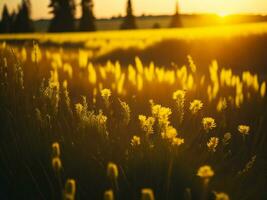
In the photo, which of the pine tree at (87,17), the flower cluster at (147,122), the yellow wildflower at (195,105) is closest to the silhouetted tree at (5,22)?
the pine tree at (87,17)

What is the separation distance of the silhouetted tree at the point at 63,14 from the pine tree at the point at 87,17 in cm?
105

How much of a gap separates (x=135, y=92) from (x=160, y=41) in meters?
9.31

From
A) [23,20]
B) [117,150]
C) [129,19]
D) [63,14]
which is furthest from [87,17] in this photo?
[117,150]

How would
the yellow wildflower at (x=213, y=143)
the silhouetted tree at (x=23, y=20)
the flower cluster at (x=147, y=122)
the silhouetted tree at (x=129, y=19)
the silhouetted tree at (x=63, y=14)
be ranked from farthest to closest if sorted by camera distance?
the silhouetted tree at (x=129, y=19), the silhouetted tree at (x=23, y=20), the silhouetted tree at (x=63, y=14), the flower cluster at (x=147, y=122), the yellow wildflower at (x=213, y=143)

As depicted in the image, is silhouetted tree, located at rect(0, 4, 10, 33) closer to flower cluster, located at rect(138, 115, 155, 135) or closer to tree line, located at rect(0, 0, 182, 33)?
tree line, located at rect(0, 0, 182, 33)

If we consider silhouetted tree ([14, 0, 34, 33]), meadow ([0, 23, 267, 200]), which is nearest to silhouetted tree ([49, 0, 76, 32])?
silhouetted tree ([14, 0, 34, 33])

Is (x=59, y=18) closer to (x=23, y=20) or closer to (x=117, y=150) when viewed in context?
(x=23, y=20)

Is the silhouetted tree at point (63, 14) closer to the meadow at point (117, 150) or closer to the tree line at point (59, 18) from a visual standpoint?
the tree line at point (59, 18)

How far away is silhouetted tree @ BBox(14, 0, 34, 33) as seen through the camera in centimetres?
4955

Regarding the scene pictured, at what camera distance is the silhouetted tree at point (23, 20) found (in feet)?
163

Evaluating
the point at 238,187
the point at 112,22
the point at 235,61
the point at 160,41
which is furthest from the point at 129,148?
the point at 112,22

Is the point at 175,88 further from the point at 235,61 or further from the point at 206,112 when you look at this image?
the point at 235,61

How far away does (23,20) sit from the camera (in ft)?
162

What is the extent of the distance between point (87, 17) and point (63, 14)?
2777 mm
